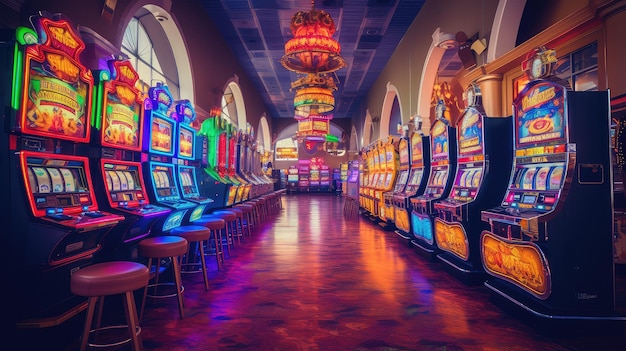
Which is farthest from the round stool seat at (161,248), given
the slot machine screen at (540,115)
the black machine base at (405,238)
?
the black machine base at (405,238)

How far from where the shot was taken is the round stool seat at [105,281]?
175 cm

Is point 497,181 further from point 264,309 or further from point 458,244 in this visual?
point 264,309

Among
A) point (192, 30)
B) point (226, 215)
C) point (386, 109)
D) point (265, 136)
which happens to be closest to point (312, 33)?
point (192, 30)

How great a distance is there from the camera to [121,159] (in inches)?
117

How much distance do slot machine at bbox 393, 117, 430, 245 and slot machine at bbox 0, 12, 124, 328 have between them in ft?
12.4

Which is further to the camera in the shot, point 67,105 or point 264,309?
point 264,309

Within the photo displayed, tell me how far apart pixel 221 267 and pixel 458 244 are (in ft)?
8.38

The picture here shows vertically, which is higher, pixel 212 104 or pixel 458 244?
pixel 212 104

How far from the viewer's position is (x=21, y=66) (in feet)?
6.31

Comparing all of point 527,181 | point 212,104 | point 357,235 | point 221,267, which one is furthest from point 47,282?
point 212,104

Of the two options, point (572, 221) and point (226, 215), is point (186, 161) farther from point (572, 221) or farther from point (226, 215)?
point (572, 221)

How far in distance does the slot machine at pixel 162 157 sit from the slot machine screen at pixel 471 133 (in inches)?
111

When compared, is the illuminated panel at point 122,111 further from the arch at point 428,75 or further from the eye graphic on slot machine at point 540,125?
the arch at point 428,75

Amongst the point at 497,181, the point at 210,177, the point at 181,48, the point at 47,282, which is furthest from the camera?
the point at 181,48
